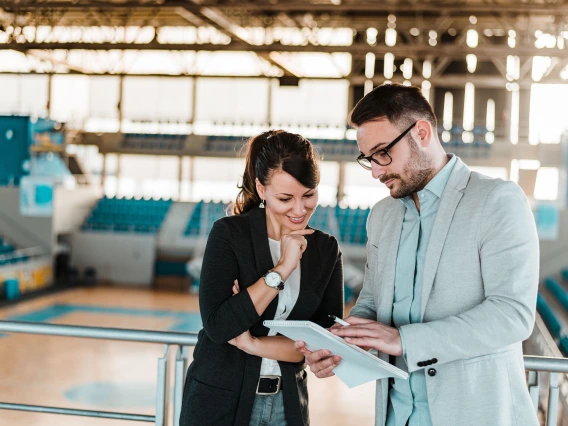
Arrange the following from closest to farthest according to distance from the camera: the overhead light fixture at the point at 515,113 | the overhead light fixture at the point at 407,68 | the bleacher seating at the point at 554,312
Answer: the bleacher seating at the point at 554,312
the overhead light fixture at the point at 515,113
the overhead light fixture at the point at 407,68

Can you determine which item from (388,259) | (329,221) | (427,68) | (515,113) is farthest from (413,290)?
(427,68)

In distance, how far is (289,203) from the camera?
177 cm

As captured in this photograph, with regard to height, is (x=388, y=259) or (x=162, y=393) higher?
(x=388, y=259)

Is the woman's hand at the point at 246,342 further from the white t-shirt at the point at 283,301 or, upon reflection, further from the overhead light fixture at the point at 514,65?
the overhead light fixture at the point at 514,65

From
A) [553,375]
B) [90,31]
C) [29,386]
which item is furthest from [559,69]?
[553,375]

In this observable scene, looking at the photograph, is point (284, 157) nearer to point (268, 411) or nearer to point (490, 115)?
point (268, 411)

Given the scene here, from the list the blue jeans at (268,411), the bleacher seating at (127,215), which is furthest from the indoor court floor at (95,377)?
the bleacher seating at (127,215)

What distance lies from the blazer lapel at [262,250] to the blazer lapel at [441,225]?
413mm

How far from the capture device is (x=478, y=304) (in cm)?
154

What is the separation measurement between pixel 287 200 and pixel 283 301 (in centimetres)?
28

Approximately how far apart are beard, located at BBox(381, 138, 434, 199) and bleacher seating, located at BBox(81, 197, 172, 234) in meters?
14.9

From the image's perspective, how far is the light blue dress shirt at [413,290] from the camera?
166cm

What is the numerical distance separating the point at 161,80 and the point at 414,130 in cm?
1959

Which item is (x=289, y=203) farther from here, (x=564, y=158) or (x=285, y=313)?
(x=564, y=158)
